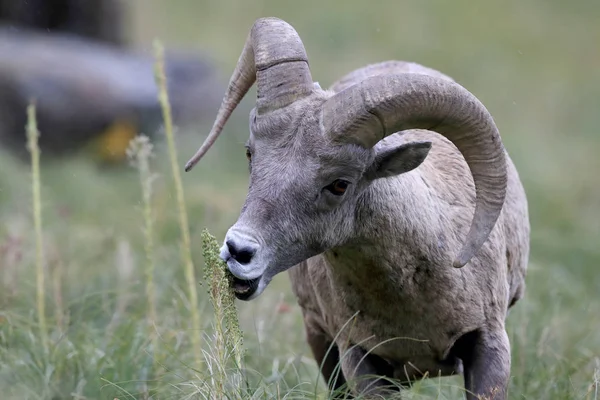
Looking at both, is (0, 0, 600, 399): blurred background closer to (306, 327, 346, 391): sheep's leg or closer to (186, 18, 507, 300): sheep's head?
(306, 327, 346, 391): sheep's leg

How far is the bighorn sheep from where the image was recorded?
4859 mm

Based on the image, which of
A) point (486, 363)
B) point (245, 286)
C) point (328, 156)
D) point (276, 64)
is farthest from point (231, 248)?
point (486, 363)

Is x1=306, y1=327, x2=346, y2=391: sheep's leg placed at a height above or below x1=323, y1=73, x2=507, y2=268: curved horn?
below

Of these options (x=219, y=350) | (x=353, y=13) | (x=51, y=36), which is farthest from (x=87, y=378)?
(x=353, y=13)

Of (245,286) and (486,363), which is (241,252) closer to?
(245,286)

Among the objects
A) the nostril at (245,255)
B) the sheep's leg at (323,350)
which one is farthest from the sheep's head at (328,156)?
the sheep's leg at (323,350)

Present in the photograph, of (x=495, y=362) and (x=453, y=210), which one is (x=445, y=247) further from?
(x=495, y=362)

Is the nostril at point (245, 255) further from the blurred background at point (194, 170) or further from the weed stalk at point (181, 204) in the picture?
the weed stalk at point (181, 204)

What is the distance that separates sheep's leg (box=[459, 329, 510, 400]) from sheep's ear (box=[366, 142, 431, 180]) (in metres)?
1.17

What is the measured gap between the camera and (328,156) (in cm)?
488

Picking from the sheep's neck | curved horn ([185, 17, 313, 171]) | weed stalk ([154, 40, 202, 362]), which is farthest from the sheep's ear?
weed stalk ([154, 40, 202, 362])

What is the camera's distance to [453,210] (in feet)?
18.6

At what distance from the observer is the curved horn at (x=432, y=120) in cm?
A: 486

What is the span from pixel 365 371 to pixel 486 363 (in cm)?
74
